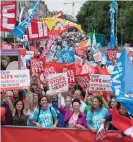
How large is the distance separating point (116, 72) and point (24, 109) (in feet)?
5.36

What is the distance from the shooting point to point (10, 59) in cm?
859

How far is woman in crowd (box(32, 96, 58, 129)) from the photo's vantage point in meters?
7.61

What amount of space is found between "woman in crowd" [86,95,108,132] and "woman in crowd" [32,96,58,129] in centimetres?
53

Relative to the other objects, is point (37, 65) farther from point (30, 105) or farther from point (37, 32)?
point (37, 32)

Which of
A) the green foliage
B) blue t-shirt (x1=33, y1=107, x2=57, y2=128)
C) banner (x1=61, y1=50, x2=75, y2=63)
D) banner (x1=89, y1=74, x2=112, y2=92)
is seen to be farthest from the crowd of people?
the green foliage

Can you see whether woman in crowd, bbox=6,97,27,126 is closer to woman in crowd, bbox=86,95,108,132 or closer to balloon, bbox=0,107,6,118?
balloon, bbox=0,107,6,118

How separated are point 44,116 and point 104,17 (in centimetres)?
7215

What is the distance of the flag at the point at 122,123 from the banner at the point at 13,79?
5.22 feet

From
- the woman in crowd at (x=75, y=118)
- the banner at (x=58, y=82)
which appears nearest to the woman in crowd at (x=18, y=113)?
the woman in crowd at (x=75, y=118)

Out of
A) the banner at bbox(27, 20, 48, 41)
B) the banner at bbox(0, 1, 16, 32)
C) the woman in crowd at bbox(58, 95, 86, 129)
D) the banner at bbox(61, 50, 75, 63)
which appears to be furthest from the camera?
the banner at bbox(27, 20, 48, 41)

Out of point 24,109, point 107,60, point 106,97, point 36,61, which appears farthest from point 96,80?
point 107,60

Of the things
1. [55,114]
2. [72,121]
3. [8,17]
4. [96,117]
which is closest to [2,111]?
[55,114]

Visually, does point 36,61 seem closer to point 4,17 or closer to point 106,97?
point 4,17

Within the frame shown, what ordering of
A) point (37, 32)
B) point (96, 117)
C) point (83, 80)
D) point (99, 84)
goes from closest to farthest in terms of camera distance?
point (96, 117) → point (99, 84) → point (83, 80) → point (37, 32)
